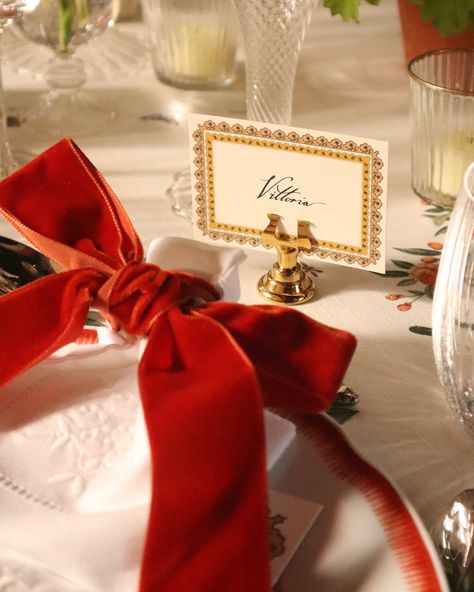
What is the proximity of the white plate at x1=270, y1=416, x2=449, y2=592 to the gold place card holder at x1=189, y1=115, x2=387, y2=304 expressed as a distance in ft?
0.46

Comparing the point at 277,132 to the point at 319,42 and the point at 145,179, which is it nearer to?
the point at 145,179

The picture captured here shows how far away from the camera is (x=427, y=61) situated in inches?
28.8

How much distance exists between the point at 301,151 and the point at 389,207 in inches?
8.7

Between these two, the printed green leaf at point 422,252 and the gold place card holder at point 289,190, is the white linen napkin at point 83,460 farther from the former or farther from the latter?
the printed green leaf at point 422,252

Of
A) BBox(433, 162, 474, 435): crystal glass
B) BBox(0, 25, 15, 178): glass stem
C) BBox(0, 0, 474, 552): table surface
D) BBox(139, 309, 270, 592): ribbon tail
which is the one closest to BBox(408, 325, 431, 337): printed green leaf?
BBox(0, 0, 474, 552): table surface

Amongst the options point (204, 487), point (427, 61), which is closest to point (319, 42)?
point (427, 61)

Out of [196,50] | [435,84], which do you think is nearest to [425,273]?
[435,84]

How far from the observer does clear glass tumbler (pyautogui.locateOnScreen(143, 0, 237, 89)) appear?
2.89 feet

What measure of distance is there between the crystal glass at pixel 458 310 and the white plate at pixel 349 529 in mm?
66

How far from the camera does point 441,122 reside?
685 mm

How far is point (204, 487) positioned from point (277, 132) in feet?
0.76

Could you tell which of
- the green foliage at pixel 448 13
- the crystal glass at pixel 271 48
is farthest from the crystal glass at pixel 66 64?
the green foliage at pixel 448 13

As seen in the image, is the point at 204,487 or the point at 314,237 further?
the point at 314,237

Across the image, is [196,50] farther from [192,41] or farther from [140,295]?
[140,295]
